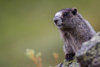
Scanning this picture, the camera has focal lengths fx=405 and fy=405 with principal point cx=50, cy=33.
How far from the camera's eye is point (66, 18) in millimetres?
7867

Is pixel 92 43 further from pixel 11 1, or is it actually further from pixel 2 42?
pixel 11 1

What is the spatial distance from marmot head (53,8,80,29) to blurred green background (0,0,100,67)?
29.9 feet

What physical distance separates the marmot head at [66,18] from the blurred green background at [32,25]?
9.10m

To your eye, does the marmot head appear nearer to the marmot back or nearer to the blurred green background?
the marmot back

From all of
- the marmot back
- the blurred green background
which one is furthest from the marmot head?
the blurred green background

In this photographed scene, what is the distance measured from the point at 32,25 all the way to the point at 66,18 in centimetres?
1597

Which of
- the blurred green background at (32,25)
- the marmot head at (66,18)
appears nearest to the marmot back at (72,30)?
the marmot head at (66,18)

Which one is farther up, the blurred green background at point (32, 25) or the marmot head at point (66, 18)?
the blurred green background at point (32, 25)

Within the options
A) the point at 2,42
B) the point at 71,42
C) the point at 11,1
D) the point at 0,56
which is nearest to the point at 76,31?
the point at 71,42

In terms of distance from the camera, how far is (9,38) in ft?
73.9

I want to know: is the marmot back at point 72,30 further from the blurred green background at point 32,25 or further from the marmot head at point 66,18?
the blurred green background at point 32,25

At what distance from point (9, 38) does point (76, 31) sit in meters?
15.0

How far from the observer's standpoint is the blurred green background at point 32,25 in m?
19.2

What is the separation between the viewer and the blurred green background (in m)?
19.2
